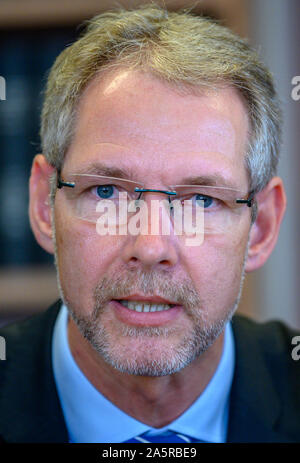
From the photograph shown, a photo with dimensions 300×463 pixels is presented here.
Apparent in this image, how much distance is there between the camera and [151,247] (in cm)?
119

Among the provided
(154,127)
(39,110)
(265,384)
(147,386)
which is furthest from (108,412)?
(39,110)

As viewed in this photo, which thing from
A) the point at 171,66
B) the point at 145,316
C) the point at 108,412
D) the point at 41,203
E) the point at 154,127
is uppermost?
the point at 171,66

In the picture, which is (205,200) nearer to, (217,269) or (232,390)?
(217,269)

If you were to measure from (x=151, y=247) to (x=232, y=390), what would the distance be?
1.72 ft

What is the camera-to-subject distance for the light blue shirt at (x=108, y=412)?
4.63 feet

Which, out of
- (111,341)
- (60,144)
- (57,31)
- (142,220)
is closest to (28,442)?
(111,341)

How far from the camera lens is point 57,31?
A: 2803mm

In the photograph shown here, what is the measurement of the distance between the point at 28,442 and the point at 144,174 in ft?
2.12

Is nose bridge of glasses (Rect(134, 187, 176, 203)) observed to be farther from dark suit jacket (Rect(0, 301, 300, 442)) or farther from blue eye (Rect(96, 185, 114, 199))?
dark suit jacket (Rect(0, 301, 300, 442))

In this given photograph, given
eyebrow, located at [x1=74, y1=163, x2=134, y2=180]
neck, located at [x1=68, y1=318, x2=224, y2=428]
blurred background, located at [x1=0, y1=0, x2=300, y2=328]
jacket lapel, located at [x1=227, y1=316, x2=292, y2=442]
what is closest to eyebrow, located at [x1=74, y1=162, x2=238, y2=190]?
eyebrow, located at [x1=74, y1=163, x2=134, y2=180]

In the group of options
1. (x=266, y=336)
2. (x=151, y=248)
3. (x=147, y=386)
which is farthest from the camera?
(x=266, y=336)

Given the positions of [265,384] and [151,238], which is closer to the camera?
[151,238]

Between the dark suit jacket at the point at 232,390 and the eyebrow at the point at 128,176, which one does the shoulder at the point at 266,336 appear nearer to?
the dark suit jacket at the point at 232,390

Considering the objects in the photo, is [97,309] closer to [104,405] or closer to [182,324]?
[182,324]
